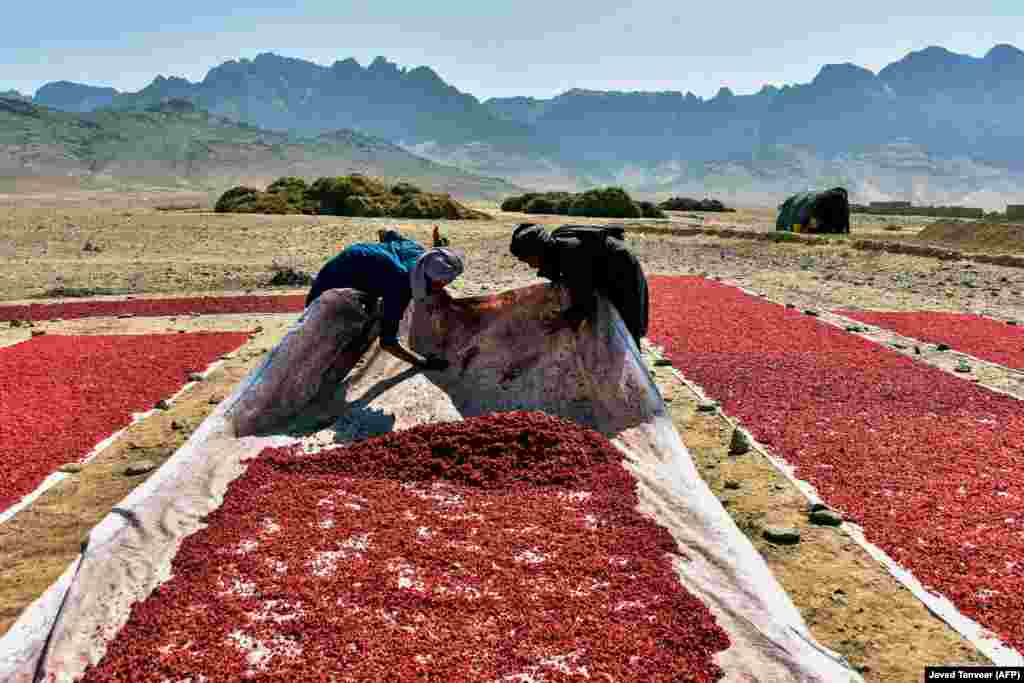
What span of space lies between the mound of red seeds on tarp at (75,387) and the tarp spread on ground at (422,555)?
1.77 meters

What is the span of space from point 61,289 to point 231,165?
129 metres

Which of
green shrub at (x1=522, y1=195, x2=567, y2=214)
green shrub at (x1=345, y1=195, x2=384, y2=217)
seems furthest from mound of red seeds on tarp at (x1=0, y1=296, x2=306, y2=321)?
green shrub at (x1=522, y1=195, x2=567, y2=214)

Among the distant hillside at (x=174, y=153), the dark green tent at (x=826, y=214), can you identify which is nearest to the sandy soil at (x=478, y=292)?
the dark green tent at (x=826, y=214)

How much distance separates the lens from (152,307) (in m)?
14.2

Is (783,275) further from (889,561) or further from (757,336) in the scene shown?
(889,561)

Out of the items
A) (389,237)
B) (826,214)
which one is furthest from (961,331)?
(826,214)

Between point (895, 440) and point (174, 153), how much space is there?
489ft

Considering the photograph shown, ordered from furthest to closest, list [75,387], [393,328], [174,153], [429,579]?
1. [174,153]
2. [75,387]
3. [393,328]
4. [429,579]

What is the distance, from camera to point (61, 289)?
1612cm

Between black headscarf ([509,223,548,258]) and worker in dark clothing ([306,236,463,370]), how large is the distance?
2.10 feet

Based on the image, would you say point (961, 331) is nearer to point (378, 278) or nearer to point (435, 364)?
point (435, 364)

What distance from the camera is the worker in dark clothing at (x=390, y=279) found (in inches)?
251

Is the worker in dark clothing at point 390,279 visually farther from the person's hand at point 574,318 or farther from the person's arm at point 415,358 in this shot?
the person's hand at point 574,318

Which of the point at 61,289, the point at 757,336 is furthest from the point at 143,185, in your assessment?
the point at 757,336
